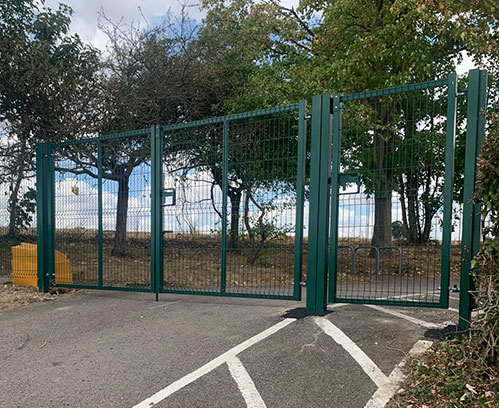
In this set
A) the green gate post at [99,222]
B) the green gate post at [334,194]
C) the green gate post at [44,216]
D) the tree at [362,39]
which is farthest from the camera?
the tree at [362,39]

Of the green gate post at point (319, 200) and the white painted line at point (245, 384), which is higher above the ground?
the green gate post at point (319, 200)

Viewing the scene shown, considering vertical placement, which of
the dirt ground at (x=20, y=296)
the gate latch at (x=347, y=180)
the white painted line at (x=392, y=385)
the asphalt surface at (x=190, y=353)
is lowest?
the dirt ground at (x=20, y=296)

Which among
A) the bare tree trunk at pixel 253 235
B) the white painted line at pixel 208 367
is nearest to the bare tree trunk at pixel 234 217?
the bare tree trunk at pixel 253 235

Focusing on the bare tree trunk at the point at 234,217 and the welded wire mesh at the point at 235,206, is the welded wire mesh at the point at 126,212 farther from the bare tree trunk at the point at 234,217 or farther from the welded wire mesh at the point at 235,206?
the bare tree trunk at the point at 234,217

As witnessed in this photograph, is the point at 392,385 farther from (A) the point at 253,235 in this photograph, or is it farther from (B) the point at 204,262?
(B) the point at 204,262

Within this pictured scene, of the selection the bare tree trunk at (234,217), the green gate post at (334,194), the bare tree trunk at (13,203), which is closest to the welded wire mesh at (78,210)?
the bare tree trunk at (13,203)

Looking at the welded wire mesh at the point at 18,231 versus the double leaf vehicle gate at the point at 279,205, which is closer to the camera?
the double leaf vehicle gate at the point at 279,205

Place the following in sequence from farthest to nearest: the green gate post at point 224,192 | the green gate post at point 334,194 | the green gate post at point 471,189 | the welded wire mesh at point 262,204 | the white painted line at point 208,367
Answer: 1. the green gate post at point 224,192
2. the welded wire mesh at point 262,204
3. the green gate post at point 334,194
4. the green gate post at point 471,189
5. the white painted line at point 208,367

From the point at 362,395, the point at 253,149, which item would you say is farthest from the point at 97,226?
the point at 362,395

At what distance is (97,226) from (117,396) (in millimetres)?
3939

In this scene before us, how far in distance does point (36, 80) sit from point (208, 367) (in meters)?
9.37

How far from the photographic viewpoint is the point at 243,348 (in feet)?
12.5

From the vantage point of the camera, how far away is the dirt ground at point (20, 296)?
639cm

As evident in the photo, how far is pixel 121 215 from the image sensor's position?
6.27m
